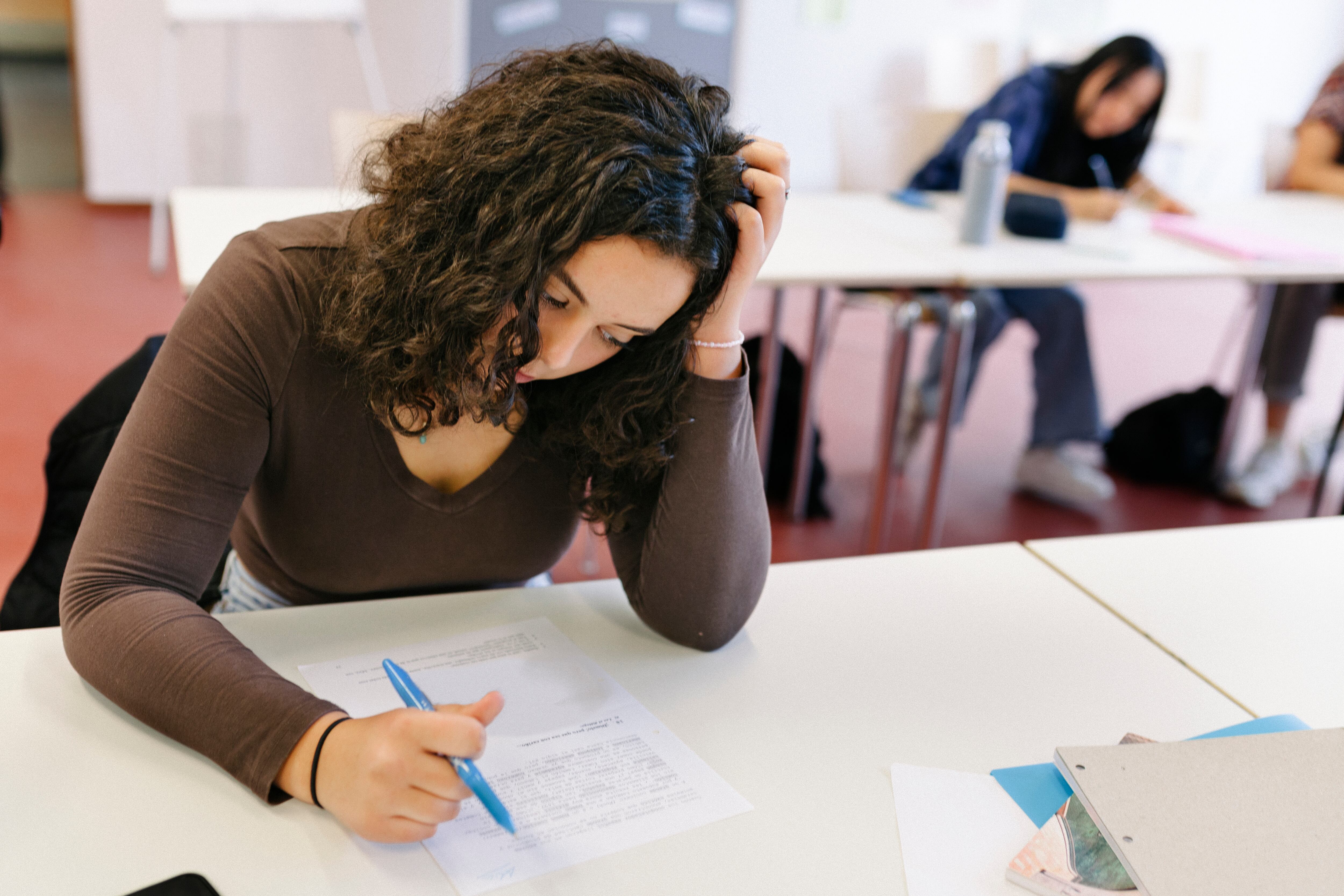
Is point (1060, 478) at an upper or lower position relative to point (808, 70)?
lower

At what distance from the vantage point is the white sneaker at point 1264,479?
9.67ft

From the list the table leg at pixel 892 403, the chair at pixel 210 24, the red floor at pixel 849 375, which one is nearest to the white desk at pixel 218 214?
the red floor at pixel 849 375

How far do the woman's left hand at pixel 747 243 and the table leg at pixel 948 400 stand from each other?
1.38 metres

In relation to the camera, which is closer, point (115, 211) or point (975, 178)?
point (975, 178)

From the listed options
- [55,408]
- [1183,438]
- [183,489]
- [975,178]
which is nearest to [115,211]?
[55,408]

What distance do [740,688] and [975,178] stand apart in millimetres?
1611

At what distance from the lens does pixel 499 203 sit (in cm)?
80

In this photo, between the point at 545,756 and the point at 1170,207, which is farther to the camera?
the point at 1170,207

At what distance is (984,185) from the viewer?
225 cm

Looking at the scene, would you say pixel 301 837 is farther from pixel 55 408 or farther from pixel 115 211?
pixel 115 211

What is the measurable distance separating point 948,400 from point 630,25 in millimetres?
3230

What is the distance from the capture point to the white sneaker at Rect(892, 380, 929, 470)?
9.91 ft

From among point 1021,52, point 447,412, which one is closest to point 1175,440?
point 447,412

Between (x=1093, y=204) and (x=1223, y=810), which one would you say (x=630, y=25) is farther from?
(x=1223, y=810)
